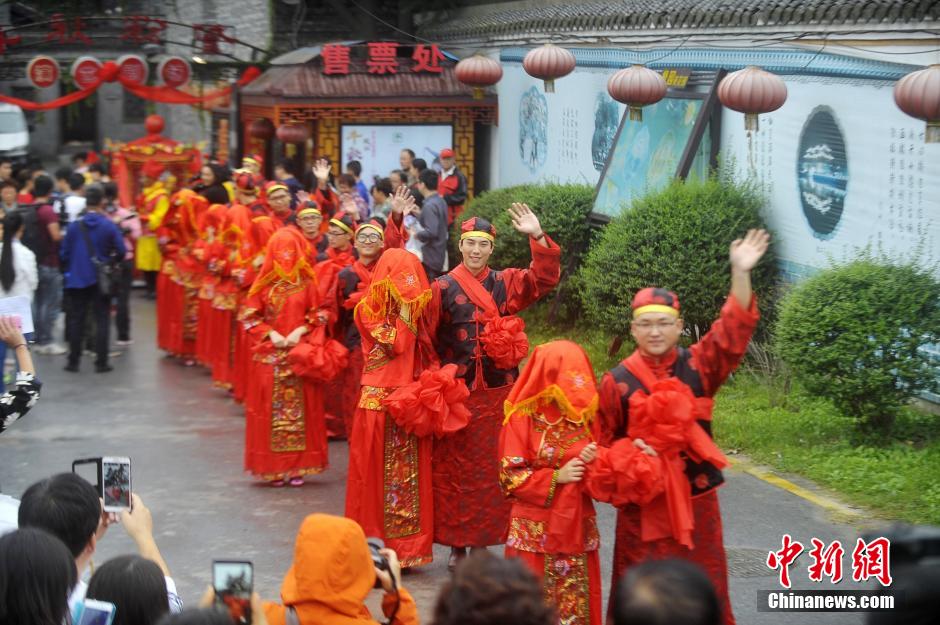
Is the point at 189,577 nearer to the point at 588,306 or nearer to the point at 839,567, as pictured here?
the point at 839,567

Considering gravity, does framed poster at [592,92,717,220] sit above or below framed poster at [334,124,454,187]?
below

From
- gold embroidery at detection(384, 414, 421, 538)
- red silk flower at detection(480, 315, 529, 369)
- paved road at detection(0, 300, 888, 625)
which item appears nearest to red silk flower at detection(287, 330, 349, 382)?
paved road at detection(0, 300, 888, 625)

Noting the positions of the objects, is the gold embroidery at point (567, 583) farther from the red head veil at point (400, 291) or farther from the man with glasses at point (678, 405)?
the red head veil at point (400, 291)

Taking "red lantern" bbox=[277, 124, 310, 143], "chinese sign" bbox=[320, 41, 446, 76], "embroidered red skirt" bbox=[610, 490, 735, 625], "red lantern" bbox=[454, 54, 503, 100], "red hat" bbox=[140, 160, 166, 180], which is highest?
"chinese sign" bbox=[320, 41, 446, 76]

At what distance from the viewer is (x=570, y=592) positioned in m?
5.07

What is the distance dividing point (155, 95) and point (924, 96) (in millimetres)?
14057

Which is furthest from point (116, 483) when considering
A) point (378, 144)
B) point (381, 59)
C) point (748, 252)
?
point (381, 59)

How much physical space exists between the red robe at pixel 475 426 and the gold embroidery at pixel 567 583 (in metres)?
1.83

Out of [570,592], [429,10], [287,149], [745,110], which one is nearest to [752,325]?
[570,592]

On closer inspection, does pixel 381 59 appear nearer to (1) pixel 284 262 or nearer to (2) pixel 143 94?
(2) pixel 143 94

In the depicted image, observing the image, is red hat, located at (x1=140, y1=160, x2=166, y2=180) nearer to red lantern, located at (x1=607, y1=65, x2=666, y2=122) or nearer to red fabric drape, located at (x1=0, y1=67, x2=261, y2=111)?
red fabric drape, located at (x1=0, y1=67, x2=261, y2=111)

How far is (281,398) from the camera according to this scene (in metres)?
8.64

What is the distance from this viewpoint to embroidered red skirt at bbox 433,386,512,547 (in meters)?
6.93

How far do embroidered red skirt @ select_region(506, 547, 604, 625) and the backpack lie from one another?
359 inches
